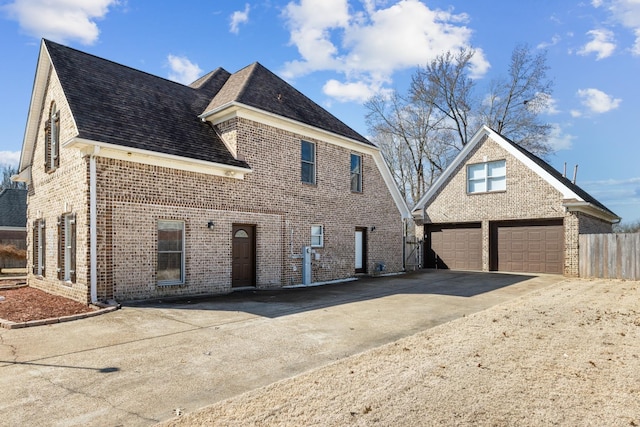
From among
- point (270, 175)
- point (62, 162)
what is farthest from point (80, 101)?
point (270, 175)

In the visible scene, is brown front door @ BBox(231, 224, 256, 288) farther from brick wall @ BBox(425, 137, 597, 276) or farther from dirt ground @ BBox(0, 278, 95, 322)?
brick wall @ BBox(425, 137, 597, 276)

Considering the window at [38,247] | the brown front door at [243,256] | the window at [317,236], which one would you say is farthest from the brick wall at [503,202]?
the window at [38,247]

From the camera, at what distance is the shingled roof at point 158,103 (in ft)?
34.7

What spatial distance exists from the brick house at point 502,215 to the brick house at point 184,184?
5.91m

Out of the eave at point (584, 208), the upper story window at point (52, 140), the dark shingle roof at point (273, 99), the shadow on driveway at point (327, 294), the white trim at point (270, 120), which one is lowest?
the shadow on driveway at point (327, 294)

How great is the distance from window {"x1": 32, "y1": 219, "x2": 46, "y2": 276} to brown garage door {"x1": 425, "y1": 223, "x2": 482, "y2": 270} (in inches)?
696

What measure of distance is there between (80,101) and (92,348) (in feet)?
23.7

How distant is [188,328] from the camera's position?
7.53 m

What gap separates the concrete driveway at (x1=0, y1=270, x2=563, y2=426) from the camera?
4.29m

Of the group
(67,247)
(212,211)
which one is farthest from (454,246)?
(67,247)

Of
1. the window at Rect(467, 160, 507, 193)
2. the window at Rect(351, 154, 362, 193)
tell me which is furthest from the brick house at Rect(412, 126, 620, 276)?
the window at Rect(351, 154, 362, 193)

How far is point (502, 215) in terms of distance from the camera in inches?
783

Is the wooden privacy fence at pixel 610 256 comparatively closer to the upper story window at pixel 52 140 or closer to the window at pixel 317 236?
the window at pixel 317 236

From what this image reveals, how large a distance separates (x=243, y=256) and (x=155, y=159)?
163 inches
